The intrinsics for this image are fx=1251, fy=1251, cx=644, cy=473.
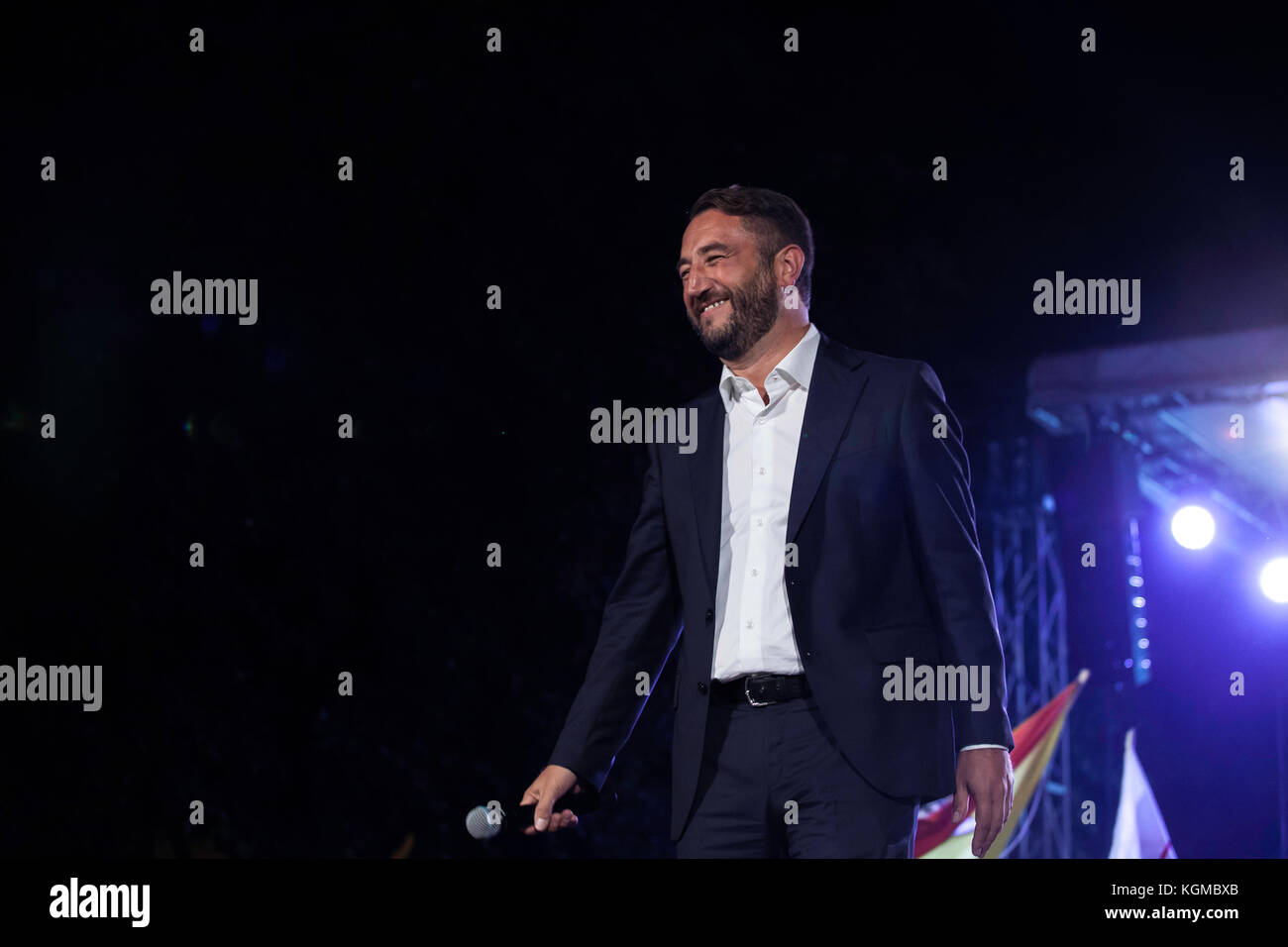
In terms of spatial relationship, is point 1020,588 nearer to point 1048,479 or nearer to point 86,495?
point 1048,479

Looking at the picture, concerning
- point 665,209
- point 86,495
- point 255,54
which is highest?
point 255,54

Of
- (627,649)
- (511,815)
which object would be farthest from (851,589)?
(511,815)

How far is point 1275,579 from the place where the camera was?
17.7ft

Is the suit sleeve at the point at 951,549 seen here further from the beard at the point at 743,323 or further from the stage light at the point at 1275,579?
the stage light at the point at 1275,579

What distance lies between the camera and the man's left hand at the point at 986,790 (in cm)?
257

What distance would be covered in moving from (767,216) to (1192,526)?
3.45 m

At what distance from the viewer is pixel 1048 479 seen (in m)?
5.86

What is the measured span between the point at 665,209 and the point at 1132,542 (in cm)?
270

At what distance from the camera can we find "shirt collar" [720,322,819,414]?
9.74 ft

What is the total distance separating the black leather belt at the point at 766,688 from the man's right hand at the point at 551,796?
1.43 ft

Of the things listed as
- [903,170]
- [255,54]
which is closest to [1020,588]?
[903,170]

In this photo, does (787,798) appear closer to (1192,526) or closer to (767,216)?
(767,216)
